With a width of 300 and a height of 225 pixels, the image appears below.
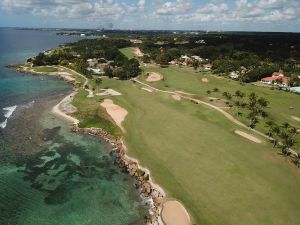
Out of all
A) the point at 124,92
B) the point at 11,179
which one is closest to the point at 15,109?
the point at 124,92

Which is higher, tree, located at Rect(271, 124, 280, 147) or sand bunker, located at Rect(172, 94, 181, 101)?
tree, located at Rect(271, 124, 280, 147)

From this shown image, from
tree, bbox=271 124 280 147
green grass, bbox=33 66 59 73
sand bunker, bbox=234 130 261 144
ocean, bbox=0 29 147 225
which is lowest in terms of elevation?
green grass, bbox=33 66 59 73

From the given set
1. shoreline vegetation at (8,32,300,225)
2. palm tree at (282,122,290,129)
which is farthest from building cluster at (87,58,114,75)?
palm tree at (282,122,290,129)

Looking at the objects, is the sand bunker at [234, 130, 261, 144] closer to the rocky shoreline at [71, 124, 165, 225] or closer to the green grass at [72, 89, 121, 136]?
the rocky shoreline at [71, 124, 165, 225]

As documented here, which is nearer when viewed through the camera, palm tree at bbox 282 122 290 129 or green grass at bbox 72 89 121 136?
palm tree at bbox 282 122 290 129

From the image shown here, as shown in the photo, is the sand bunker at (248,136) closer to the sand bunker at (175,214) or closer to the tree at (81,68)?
the sand bunker at (175,214)

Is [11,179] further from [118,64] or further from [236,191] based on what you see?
[118,64]

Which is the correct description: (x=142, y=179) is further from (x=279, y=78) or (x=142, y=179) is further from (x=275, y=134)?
(x=279, y=78)
